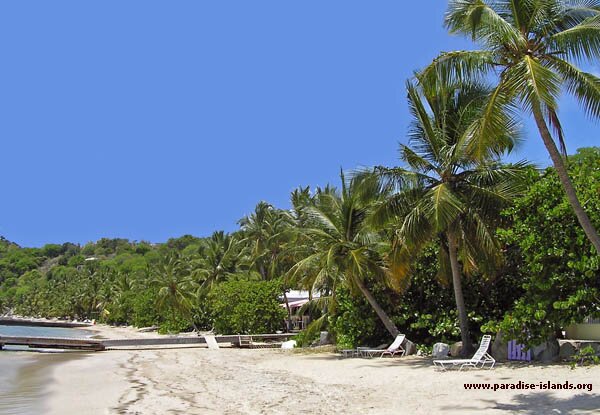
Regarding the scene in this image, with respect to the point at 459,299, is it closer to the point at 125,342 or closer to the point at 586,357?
the point at 586,357

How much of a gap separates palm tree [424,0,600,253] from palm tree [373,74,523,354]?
472 centimetres

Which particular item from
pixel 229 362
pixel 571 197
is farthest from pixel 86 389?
pixel 571 197

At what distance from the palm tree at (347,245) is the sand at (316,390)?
2.91 m

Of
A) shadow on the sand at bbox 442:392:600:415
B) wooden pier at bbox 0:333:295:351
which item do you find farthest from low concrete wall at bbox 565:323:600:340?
wooden pier at bbox 0:333:295:351

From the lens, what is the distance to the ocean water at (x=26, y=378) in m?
11.9

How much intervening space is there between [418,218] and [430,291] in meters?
4.96

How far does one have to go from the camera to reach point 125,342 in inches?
1174

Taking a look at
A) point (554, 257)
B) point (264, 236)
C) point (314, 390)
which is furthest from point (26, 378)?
point (264, 236)

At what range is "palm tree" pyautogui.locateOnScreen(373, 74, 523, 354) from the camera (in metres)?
14.8

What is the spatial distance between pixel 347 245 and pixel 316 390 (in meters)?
8.05

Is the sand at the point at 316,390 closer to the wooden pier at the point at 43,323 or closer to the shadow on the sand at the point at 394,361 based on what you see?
the shadow on the sand at the point at 394,361

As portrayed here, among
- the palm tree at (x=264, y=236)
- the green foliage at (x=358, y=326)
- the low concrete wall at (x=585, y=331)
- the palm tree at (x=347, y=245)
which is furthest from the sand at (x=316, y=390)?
the palm tree at (x=264, y=236)

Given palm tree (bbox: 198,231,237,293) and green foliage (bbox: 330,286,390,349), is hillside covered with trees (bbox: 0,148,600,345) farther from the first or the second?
palm tree (bbox: 198,231,237,293)

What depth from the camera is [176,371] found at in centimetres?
1784
